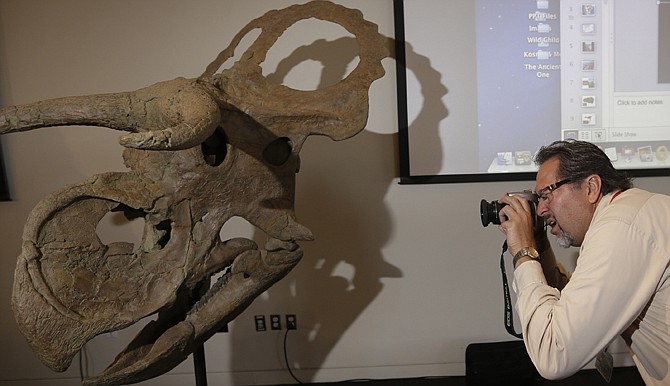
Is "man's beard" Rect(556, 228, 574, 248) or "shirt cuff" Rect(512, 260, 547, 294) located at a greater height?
"man's beard" Rect(556, 228, 574, 248)

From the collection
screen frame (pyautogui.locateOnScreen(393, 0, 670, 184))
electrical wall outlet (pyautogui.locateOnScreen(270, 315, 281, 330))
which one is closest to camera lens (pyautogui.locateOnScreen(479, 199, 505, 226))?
screen frame (pyautogui.locateOnScreen(393, 0, 670, 184))

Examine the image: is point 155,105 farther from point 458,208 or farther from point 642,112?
Answer: point 642,112

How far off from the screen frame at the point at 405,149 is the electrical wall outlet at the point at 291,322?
89cm

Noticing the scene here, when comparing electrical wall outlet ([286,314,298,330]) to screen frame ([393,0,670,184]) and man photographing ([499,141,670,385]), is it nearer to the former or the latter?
screen frame ([393,0,670,184])

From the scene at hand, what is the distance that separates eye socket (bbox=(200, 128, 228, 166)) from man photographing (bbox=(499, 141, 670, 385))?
85 cm

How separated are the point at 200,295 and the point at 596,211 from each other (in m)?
1.19

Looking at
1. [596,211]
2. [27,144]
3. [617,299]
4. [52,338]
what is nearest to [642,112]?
[596,211]

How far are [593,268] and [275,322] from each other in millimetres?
1870

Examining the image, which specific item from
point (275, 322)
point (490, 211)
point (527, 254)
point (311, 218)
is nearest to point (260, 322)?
point (275, 322)

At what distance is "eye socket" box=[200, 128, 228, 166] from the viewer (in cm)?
163

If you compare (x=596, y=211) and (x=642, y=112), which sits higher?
(x=642, y=112)

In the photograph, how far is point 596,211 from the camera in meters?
1.44

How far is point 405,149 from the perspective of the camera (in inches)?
106

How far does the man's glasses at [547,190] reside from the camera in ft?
4.86
